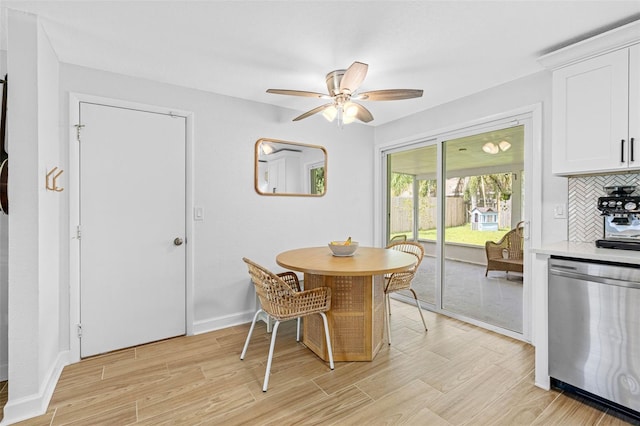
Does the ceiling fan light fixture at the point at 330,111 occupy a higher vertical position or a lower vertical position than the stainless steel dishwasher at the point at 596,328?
higher

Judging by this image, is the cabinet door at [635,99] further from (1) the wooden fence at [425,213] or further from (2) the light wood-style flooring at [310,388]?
(2) the light wood-style flooring at [310,388]

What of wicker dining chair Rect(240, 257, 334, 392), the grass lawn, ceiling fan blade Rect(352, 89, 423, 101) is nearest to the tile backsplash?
the grass lawn

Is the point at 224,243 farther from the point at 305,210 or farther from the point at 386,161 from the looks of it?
the point at 386,161

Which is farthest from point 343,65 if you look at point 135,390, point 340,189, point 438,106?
point 135,390

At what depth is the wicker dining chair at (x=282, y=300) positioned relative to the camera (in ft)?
6.82

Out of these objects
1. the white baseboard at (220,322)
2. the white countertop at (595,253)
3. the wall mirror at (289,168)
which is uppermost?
the wall mirror at (289,168)

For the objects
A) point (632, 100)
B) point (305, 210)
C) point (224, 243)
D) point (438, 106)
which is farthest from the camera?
point (305, 210)

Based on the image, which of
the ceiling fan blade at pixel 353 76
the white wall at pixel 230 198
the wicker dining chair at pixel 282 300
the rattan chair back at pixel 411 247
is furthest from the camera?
the rattan chair back at pixel 411 247

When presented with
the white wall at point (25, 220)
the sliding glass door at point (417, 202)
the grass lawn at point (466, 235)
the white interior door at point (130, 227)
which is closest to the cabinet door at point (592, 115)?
the grass lawn at point (466, 235)

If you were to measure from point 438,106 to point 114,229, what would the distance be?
3.38 m

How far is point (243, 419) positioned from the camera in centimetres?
178

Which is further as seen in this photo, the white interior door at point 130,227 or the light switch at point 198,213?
the light switch at point 198,213

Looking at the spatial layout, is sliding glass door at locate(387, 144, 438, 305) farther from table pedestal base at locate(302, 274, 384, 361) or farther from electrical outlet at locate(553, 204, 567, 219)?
table pedestal base at locate(302, 274, 384, 361)

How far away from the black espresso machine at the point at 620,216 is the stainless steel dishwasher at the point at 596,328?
41cm
